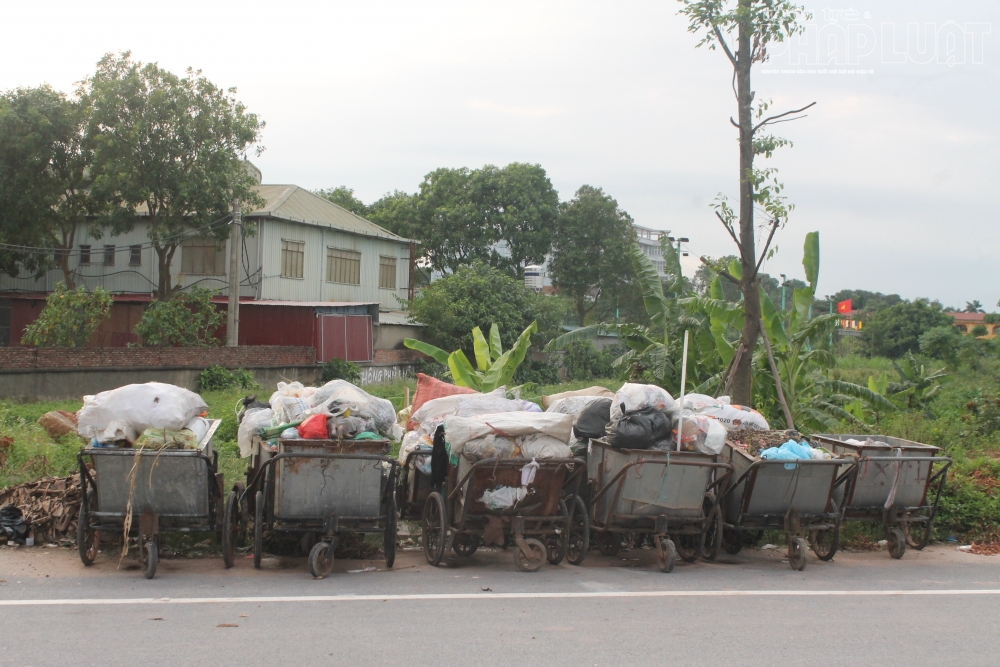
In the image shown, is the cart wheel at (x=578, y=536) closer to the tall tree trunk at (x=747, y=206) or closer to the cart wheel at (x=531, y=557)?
the cart wheel at (x=531, y=557)

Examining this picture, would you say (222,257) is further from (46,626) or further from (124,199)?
(46,626)

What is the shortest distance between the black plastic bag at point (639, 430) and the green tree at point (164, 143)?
21705 millimetres

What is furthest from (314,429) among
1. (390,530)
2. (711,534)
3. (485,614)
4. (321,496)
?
(711,534)

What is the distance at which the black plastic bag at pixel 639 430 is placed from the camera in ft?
27.2

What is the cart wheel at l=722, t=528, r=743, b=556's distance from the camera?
30.8 ft

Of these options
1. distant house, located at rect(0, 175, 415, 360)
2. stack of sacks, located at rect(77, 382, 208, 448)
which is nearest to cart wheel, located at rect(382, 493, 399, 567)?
stack of sacks, located at rect(77, 382, 208, 448)

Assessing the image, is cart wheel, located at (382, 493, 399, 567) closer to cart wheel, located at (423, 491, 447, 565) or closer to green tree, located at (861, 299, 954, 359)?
cart wheel, located at (423, 491, 447, 565)

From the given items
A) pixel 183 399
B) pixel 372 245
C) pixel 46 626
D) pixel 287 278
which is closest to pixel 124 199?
pixel 287 278

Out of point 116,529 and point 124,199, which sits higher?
point 124,199

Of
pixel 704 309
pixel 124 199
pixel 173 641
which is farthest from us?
pixel 124 199

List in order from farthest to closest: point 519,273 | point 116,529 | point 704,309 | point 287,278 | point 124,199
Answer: point 519,273
point 287,278
point 124,199
point 704,309
point 116,529

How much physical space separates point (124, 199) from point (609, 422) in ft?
76.5

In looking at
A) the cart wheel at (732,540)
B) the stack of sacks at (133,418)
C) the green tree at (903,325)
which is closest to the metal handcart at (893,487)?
the cart wheel at (732,540)

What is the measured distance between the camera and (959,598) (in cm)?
758
